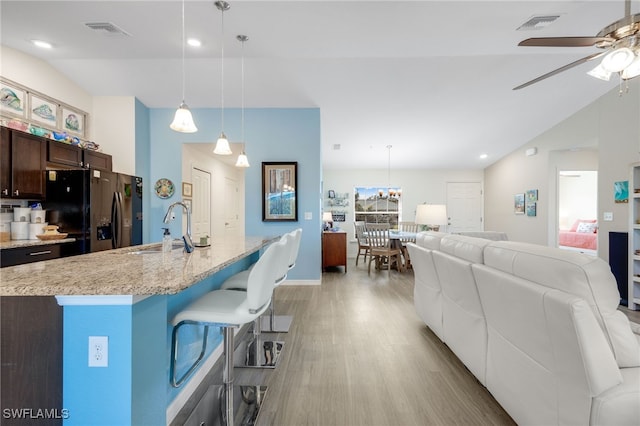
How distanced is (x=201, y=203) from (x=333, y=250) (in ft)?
8.92

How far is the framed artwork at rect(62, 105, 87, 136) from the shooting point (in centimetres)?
389

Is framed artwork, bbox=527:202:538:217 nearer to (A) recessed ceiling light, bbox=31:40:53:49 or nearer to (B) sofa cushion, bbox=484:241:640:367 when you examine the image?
(B) sofa cushion, bbox=484:241:640:367

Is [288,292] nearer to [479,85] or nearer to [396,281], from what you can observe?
[396,281]

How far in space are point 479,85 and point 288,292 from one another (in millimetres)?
4042

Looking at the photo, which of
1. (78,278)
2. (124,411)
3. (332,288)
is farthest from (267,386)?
(332,288)

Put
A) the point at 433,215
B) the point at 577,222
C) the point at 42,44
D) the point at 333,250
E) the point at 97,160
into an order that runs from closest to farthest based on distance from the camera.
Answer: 1. the point at 42,44
2. the point at 97,160
3. the point at 433,215
4. the point at 333,250
5. the point at 577,222

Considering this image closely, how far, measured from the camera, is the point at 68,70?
3.80 m

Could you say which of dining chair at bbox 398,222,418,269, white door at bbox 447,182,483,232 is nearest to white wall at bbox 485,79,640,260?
white door at bbox 447,182,483,232

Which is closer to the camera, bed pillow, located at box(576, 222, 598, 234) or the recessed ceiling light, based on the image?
the recessed ceiling light

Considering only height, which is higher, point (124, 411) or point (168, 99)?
point (168, 99)

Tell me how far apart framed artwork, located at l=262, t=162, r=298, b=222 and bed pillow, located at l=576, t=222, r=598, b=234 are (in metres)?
7.45

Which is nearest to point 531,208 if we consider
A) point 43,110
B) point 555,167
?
point 555,167

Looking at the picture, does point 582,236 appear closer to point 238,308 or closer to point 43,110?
point 238,308

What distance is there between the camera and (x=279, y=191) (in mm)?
4602
